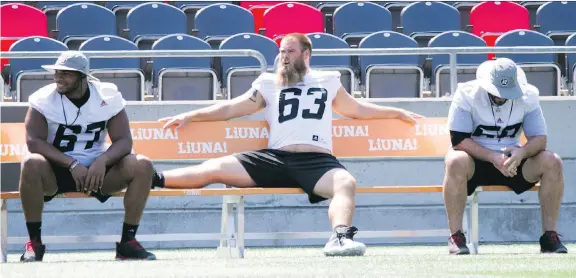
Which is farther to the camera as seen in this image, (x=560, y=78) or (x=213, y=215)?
(x=560, y=78)

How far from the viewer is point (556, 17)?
11750 mm

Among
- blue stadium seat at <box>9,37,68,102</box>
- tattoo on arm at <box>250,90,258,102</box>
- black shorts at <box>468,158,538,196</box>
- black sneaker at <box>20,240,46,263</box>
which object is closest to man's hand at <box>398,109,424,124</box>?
black shorts at <box>468,158,538,196</box>

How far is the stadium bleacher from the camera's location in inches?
393

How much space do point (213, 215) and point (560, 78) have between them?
313cm

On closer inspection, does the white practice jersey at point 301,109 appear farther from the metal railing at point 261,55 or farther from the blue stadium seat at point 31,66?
the blue stadium seat at point 31,66

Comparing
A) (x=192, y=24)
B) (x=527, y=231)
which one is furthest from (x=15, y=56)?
(x=527, y=231)

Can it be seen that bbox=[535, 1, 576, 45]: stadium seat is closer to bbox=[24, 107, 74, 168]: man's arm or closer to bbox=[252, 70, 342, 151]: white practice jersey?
bbox=[252, 70, 342, 151]: white practice jersey

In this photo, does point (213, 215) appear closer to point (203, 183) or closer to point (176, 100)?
point (176, 100)

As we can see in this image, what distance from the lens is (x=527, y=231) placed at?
31.8ft

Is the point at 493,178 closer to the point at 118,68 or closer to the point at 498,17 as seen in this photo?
the point at 118,68

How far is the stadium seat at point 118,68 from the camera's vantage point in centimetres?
964

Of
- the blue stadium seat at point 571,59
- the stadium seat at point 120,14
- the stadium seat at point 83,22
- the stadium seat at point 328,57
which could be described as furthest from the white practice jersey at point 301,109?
the stadium seat at point 120,14

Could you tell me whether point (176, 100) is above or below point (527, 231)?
above

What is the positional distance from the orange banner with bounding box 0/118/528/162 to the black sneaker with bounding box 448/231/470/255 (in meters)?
1.10
